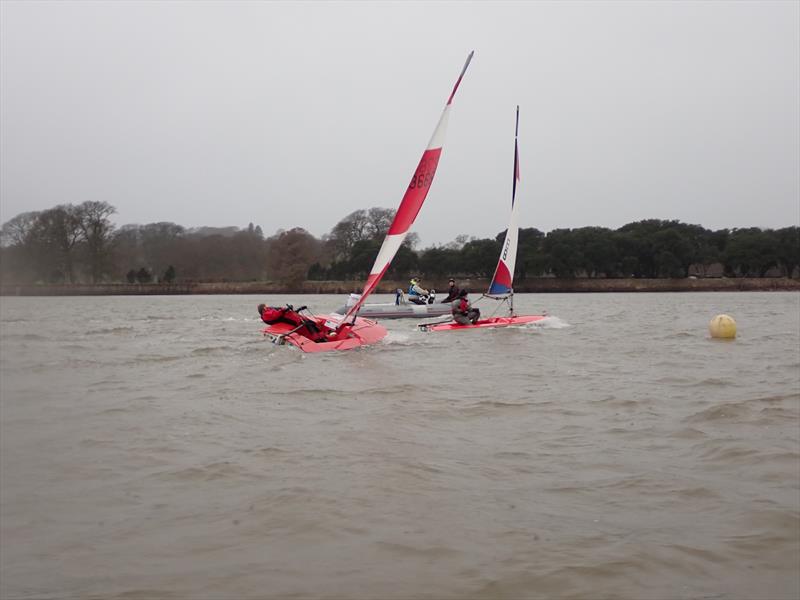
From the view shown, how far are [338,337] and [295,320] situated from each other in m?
1.06

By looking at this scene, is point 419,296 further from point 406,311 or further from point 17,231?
point 17,231

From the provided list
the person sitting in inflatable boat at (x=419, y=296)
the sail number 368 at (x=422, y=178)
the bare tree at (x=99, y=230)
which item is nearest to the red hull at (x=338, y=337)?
the sail number 368 at (x=422, y=178)

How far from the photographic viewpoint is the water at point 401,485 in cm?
380

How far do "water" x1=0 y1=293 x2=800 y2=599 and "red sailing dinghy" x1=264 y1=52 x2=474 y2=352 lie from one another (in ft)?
13.8

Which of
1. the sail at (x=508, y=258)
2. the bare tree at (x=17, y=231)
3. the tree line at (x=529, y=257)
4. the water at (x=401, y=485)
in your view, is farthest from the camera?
the tree line at (x=529, y=257)

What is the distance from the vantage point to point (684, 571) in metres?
3.80

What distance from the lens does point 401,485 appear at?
5.46 meters

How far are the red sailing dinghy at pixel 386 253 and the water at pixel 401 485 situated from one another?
13.8 feet

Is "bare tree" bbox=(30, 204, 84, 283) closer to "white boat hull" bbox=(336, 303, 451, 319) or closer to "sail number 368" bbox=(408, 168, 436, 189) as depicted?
"sail number 368" bbox=(408, 168, 436, 189)

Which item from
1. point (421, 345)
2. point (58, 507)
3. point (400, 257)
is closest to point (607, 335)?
point (421, 345)

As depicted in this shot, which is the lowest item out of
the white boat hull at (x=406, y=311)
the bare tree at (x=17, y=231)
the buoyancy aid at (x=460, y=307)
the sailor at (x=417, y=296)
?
the white boat hull at (x=406, y=311)

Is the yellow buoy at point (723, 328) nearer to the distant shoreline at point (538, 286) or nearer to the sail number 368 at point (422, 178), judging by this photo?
the sail number 368 at point (422, 178)

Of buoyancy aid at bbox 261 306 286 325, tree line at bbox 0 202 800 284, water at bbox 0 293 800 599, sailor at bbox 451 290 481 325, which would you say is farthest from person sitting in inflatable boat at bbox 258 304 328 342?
tree line at bbox 0 202 800 284

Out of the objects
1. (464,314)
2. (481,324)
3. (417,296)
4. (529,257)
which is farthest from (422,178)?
(529,257)
